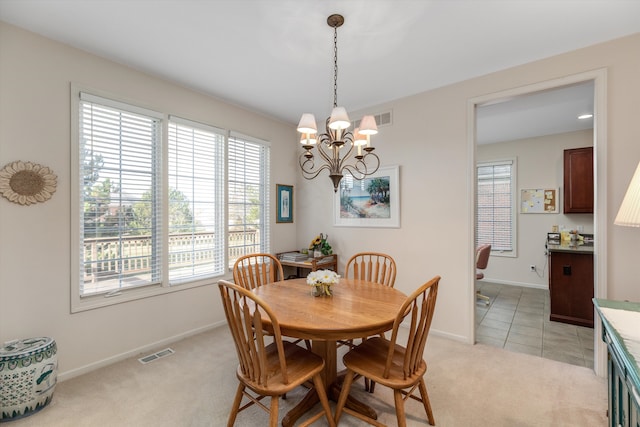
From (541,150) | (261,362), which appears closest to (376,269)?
(261,362)

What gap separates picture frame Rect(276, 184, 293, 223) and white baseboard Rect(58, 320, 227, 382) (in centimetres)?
169

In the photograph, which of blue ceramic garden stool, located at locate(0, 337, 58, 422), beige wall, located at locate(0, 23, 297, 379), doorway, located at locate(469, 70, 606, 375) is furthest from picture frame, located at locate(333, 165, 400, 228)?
blue ceramic garden stool, located at locate(0, 337, 58, 422)

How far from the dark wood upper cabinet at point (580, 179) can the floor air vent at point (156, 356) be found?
18.4ft

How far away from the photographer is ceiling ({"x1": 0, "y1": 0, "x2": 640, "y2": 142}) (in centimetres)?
193

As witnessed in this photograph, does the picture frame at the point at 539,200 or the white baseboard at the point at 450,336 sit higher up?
the picture frame at the point at 539,200

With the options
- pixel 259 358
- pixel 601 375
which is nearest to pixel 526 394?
pixel 601 375

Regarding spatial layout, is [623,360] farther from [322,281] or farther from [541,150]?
[541,150]

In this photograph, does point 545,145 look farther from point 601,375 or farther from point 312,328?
point 312,328

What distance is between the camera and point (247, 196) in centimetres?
385

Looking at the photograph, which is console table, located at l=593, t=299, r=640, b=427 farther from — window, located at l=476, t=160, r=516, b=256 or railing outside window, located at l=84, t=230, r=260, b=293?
window, located at l=476, t=160, r=516, b=256

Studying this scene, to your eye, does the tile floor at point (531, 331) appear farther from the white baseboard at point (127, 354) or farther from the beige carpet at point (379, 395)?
the white baseboard at point (127, 354)

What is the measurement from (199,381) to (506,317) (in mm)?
3745

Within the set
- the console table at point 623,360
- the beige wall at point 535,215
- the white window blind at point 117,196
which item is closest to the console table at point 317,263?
the white window blind at point 117,196

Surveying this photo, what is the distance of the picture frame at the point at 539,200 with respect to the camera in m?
5.05
